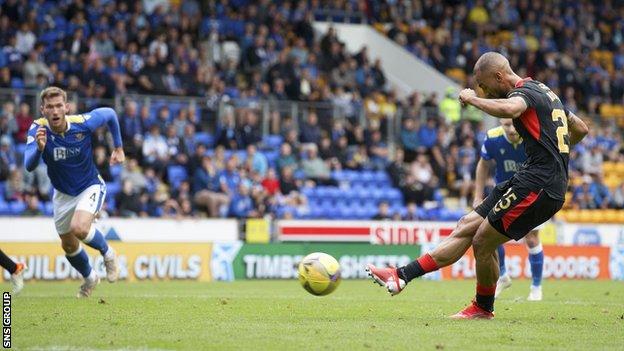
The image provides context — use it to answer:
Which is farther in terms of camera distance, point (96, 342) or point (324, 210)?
point (324, 210)

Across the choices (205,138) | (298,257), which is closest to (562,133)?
Answer: (298,257)

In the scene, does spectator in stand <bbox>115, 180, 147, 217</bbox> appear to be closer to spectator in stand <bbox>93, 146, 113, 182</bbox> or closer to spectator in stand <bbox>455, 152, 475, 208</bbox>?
spectator in stand <bbox>93, 146, 113, 182</bbox>

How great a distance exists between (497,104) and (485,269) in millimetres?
1951

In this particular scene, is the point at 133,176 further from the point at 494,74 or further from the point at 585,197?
the point at 494,74

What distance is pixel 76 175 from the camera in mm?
14359

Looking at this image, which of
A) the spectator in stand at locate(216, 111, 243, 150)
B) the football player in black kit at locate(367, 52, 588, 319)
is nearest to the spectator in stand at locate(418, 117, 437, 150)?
the spectator in stand at locate(216, 111, 243, 150)

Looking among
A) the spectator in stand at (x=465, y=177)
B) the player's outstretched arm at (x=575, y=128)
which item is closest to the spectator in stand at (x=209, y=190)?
the spectator in stand at (x=465, y=177)

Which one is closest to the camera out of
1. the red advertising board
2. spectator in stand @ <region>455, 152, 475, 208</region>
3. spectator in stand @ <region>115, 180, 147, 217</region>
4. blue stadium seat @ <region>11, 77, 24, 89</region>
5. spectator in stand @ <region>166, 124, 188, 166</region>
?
spectator in stand @ <region>115, 180, 147, 217</region>

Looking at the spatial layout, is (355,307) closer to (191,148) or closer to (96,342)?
(96,342)

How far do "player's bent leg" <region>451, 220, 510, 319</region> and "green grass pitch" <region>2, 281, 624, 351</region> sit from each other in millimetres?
197

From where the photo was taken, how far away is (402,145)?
98.4 feet

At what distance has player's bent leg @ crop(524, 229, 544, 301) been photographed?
15742 mm

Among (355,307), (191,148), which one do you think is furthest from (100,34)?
(355,307)

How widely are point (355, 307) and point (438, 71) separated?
21.5 m
